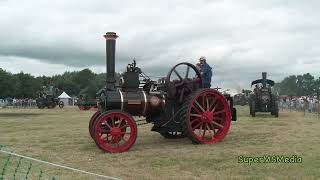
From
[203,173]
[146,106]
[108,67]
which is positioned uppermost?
[108,67]

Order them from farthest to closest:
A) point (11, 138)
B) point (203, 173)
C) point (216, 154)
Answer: point (11, 138)
point (216, 154)
point (203, 173)

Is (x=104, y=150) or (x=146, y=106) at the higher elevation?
(x=146, y=106)

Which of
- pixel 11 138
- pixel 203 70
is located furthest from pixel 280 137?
pixel 11 138

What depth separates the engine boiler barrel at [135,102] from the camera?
31.9ft

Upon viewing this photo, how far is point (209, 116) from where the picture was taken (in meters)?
10.5

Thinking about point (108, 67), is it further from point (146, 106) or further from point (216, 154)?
point (216, 154)

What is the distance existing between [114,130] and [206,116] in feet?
7.87

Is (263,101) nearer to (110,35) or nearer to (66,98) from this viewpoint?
(110,35)

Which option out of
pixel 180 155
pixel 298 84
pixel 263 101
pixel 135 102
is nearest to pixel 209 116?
pixel 135 102

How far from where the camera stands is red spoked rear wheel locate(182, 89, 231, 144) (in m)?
10.1

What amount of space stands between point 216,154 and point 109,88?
2886 mm

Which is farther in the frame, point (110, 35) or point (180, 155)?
point (110, 35)

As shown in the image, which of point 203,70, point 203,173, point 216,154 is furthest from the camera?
point 203,70

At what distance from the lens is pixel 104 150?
918 cm
